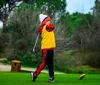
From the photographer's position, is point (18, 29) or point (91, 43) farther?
point (18, 29)

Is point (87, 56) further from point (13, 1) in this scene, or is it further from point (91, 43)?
point (13, 1)

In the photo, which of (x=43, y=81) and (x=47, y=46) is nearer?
(x=47, y=46)

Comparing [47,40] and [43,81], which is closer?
[47,40]

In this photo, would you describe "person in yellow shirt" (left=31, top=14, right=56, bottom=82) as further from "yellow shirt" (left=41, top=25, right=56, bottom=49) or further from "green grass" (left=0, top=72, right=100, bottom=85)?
"green grass" (left=0, top=72, right=100, bottom=85)

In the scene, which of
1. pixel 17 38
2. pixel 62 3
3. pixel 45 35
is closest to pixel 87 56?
pixel 17 38

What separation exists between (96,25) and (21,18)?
24.8ft

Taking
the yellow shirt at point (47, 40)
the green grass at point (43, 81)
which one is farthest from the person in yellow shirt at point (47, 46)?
the green grass at point (43, 81)

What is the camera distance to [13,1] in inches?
2985

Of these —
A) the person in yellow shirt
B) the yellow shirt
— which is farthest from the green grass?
the yellow shirt

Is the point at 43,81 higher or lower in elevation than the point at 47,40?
lower

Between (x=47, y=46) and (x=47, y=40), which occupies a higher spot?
(x=47, y=40)

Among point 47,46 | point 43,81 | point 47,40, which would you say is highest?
point 47,40

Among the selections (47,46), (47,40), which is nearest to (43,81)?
(47,46)

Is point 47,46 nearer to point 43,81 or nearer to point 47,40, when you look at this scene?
point 47,40
